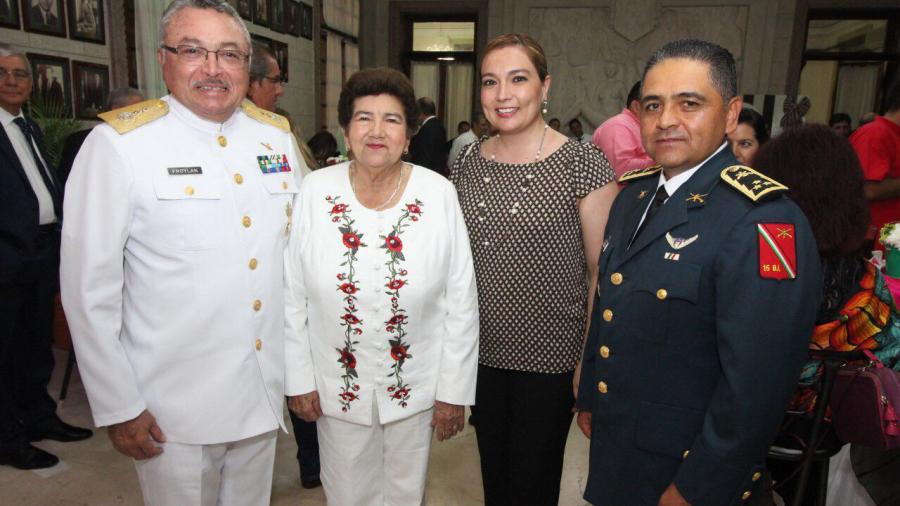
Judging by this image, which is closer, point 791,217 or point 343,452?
point 791,217

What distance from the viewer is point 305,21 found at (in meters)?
7.83

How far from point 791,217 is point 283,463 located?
241 cm

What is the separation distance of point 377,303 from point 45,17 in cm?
406

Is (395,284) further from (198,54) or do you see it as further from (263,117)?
(198,54)

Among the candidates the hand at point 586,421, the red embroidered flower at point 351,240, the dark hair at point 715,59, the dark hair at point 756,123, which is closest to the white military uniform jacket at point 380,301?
the red embroidered flower at point 351,240

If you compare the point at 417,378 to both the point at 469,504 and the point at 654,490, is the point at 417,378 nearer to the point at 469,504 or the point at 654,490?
the point at 654,490

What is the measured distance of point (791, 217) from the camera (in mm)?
1068

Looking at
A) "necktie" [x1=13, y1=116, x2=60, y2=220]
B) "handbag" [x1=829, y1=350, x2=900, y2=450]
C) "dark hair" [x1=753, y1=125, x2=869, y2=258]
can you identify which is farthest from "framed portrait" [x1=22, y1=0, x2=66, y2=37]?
"handbag" [x1=829, y1=350, x2=900, y2=450]

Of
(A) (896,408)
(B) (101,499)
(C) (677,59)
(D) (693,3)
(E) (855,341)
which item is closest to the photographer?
(C) (677,59)

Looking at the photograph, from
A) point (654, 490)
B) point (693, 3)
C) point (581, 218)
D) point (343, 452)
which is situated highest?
point (693, 3)

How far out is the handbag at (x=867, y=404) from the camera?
4.85ft

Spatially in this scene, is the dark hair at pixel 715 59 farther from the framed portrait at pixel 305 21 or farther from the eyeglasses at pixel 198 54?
the framed portrait at pixel 305 21


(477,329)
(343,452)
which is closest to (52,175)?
(343,452)

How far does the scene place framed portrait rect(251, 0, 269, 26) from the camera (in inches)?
260
